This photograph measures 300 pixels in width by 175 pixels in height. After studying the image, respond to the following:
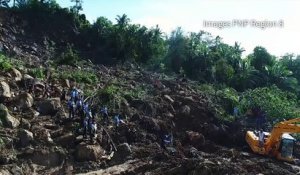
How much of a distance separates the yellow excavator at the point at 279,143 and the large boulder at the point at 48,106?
8.59 m

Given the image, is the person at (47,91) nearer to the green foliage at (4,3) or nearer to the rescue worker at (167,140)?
the rescue worker at (167,140)

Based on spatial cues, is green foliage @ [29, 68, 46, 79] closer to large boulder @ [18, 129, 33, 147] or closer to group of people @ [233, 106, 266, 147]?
large boulder @ [18, 129, 33, 147]

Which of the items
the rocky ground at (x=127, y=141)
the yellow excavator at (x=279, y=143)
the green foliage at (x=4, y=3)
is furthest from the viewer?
the green foliage at (x=4, y=3)

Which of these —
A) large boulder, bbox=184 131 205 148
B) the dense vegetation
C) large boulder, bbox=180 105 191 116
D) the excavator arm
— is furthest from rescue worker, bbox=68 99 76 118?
the dense vegetation

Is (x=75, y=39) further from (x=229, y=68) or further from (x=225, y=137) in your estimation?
(x=225, y=137)

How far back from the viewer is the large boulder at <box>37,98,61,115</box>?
1959 cm

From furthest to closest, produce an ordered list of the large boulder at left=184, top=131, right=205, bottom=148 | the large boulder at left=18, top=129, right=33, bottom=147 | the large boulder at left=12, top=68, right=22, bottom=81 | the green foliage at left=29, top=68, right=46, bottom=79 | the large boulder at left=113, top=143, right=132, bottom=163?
the green foliage at left=29, top=68, right=46, bottom=79, the large boulder at left=184, top=131, right=205, bottom=148, the large boulder at left=12, top=68, right=22, bottom=81, the large boulder at left=113, top=143, right=132, bottom=163, the large boulder at left=18, top=129, right=33, bottom=147

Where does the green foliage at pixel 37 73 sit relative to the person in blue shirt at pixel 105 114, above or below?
above

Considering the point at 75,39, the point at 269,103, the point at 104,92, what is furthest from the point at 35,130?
the point at 75,39

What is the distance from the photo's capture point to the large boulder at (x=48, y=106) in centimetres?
1959

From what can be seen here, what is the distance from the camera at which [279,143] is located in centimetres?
2009

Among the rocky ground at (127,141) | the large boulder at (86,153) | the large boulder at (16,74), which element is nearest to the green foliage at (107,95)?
the rocky ground at (127,141)

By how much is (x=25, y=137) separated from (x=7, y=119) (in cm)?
123

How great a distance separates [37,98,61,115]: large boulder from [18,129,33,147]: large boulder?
2.47 meters
